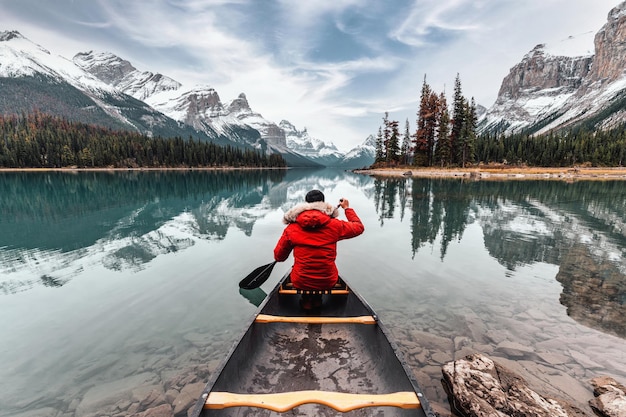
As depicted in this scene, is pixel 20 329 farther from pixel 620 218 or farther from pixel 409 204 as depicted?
pixel 620 218

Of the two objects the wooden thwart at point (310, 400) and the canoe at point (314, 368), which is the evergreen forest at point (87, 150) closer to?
the canoe at point (314, 368)

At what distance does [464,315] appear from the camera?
8.74 m

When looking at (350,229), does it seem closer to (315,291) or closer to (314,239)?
(314,239)

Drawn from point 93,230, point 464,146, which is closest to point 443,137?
point 464,146

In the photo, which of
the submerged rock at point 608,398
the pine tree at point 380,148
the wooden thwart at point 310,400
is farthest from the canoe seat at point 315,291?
the pine tree at point 380,148

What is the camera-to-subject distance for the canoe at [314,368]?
13.0ft

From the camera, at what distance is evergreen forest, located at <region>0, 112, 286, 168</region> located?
352 ft

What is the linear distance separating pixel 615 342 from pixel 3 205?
1814 inches

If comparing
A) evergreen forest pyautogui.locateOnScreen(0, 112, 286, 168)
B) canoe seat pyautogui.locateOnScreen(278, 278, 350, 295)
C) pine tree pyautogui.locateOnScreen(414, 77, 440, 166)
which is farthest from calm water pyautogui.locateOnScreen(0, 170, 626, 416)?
evergreen forest pyautogui.locateOnScreen(0, 112, 286, 168)

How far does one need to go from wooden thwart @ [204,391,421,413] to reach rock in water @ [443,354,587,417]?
178cm

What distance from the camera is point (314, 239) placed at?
6109mm

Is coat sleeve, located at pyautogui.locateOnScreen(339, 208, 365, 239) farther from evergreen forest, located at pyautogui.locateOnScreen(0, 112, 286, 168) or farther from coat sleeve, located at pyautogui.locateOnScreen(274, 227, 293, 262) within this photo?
evergreen forest, located at pyautogui.locateOnScreen(0, 112, 286, 168)

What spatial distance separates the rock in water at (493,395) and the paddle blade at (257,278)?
6035 millimetres

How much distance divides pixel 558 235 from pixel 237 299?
1945 cm
